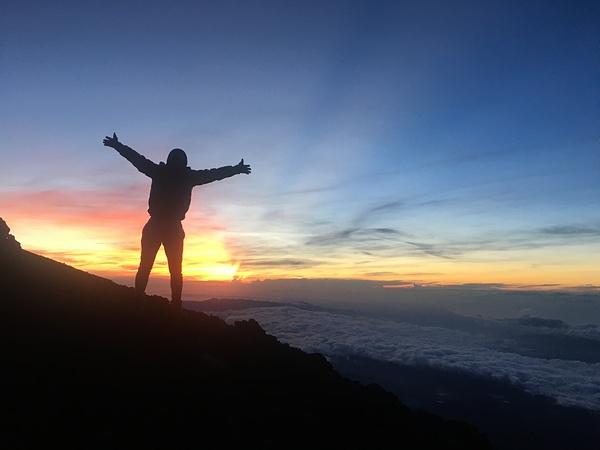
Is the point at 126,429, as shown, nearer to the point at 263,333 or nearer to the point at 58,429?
the point at 58,429

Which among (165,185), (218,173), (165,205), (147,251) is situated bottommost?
(147,251)

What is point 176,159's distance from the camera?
439 inches

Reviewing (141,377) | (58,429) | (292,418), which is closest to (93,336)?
(141,377)

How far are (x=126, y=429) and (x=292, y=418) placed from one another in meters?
4.67

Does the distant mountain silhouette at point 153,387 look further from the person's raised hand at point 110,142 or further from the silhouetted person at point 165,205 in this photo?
the person's raised hand at point 110,142

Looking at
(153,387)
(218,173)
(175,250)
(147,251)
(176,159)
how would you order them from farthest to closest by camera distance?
(218,173) → (175,250) → (176,159) → (147,251) → (153,387)

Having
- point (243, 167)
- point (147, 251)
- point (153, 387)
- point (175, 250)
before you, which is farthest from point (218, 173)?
point (153, 387)

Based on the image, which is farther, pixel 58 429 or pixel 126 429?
pixel 126 429

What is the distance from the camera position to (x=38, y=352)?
9266 millimetres

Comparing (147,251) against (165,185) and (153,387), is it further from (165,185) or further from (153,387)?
(153,387)

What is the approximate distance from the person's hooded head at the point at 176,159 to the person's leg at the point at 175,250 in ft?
5.73

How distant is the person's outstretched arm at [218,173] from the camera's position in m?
11.6

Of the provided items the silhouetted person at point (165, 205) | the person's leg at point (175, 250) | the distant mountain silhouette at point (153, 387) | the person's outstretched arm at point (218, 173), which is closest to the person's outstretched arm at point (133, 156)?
the silhouetted person at point (165, 205)

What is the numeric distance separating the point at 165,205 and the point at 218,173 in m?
1.92
